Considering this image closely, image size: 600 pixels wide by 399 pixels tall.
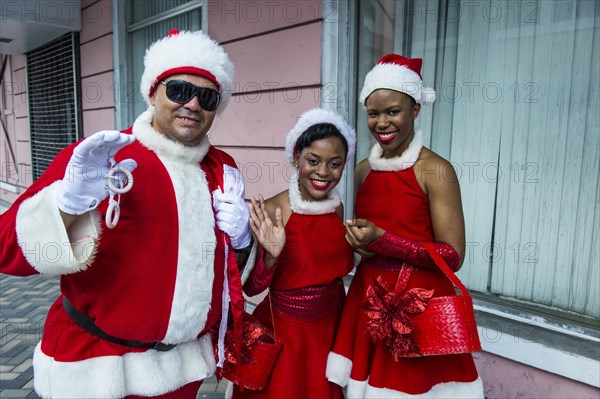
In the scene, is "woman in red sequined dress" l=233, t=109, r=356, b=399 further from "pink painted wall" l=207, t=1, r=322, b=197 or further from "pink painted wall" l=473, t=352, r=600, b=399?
"pink painted wall" l=207, t=1, r=322, b=197

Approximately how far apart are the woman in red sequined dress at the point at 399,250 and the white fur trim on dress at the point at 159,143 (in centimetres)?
70

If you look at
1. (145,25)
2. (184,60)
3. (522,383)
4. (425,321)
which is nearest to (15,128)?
(145,25)

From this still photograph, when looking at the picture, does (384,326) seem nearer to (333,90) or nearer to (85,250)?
(85,250)

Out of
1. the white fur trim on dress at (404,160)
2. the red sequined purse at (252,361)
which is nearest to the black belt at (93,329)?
the red sequined purse at (252,361)

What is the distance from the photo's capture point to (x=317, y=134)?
185 cm

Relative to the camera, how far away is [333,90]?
3.12 metres

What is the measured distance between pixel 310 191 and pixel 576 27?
1.91m

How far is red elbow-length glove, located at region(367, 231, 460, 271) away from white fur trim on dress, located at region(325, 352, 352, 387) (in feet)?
1.71

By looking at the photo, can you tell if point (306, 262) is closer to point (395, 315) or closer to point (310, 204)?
point (310, 204)

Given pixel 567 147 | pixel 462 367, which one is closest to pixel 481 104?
pixel 567 147

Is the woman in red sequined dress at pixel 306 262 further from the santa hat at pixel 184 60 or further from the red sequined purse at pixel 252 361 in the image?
the santa hat at pixel 184 60

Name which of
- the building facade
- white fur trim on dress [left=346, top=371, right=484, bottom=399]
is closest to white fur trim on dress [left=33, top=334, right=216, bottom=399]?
white fur trim on dress [left=346, top=371, right=484, bottom=399]

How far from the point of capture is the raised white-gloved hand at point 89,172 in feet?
3.63

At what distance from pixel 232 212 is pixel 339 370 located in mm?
835
